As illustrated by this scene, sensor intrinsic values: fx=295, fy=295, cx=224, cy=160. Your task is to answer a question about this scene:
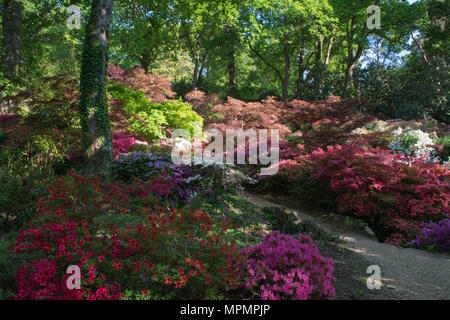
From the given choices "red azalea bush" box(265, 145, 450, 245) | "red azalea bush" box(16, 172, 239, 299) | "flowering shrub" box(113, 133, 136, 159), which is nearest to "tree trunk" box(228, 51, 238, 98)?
"flowering shrub" box(113, 133, 136, 159)

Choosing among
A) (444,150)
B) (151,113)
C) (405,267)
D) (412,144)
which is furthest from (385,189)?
(151,113)

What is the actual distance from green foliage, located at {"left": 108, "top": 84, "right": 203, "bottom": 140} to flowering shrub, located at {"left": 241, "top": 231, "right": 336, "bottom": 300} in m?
6.24

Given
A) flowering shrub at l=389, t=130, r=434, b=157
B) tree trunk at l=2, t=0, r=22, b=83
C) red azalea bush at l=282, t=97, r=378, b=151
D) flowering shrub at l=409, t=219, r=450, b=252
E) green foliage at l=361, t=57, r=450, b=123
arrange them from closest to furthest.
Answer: flowering shrub at l=409, t=219, r=450, b=252, red azalea bush at l=282, t=97, r=378, b=151, flowering shrub at l=389, t=130, r=434, b=157, tree trunk at l=2, t=0, r=22, b=83, green foliage at l=361, t=57, r=450, b=123

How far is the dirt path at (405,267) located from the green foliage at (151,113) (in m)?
6.11

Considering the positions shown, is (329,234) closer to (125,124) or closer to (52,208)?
(52,208)

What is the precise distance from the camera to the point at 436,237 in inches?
151

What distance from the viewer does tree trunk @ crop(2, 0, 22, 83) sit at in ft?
32.8

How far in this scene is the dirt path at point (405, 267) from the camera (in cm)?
266

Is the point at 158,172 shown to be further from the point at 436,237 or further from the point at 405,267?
the point at 436,237

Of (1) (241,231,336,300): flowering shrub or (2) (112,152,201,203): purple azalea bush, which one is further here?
(2) (112,152,201,203): purple azalea bush

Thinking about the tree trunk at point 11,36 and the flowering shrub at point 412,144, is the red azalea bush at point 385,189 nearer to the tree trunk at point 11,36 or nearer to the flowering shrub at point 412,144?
the flowering shrub at point 412,144

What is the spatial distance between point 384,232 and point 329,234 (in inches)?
44.8

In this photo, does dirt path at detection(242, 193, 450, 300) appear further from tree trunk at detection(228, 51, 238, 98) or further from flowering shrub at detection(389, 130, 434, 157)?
tree trunk at detection(228, 51, 238, 98)

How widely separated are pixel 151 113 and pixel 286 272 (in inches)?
308
